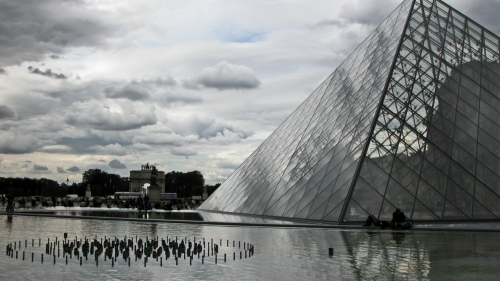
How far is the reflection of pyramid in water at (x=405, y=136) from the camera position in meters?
20.7

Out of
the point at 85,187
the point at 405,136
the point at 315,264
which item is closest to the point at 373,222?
the point at 405,136

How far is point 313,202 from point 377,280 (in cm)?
1433

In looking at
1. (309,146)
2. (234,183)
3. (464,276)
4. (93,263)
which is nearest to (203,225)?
(309,146)

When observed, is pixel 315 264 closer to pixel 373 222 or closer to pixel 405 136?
pixel 373 222

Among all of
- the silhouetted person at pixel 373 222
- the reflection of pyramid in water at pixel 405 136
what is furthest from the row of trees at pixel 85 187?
the silhouetted person at pixel 373 222

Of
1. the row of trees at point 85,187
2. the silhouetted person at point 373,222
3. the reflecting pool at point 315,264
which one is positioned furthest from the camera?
the row of trees at point 85,187

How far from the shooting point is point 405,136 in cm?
2233

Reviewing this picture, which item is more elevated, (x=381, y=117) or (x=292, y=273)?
(x=381, y=117)

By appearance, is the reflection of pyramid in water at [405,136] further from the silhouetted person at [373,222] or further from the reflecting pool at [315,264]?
the reflecting pool at [315,264]

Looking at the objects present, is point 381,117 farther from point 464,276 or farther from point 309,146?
point 464,276

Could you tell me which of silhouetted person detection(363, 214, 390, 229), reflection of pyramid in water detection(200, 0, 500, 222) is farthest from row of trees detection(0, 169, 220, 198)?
silhouetted person detection(363, 214, 390, 229)

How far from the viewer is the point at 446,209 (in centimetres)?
2034

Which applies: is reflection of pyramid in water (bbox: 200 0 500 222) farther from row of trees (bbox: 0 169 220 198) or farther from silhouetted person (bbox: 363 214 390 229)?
row of trees (bbox: 0 169 220 198)

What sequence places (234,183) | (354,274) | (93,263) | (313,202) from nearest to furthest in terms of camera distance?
(354,274)
(93,263)
(313,202)
(234,183)
